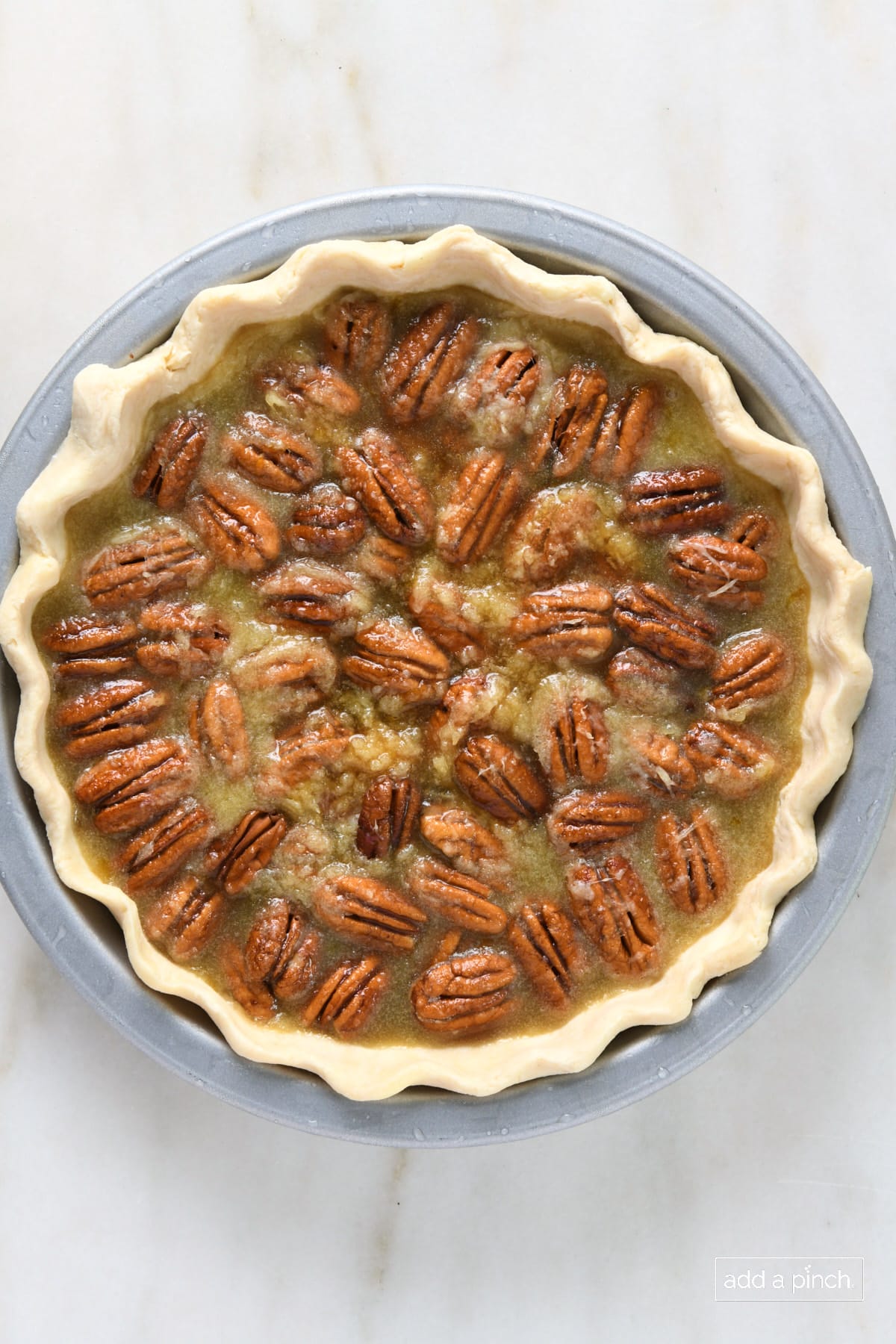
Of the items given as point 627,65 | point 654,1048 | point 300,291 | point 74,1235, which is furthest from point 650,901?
point 627,65

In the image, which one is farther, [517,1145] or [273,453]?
[517,1145]

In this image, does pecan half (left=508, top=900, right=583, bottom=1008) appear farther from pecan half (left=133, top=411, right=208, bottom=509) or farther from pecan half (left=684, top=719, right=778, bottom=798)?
pecan half (left=133, top=411, right=208, bottom=509)

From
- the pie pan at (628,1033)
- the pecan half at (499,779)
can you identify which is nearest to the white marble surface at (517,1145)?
the pie pan at (628,1033)

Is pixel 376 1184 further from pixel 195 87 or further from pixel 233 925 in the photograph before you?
pixel 195 87

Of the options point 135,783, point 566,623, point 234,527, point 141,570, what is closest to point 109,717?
point 135,783

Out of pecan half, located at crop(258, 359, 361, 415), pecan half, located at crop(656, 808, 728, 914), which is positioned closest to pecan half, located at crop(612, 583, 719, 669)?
pecan half, located at crop(656, 808, 728, 914)

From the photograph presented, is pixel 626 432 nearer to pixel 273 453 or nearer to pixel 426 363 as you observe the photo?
pixel 426 363

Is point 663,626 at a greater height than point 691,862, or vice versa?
→ point 663,626
